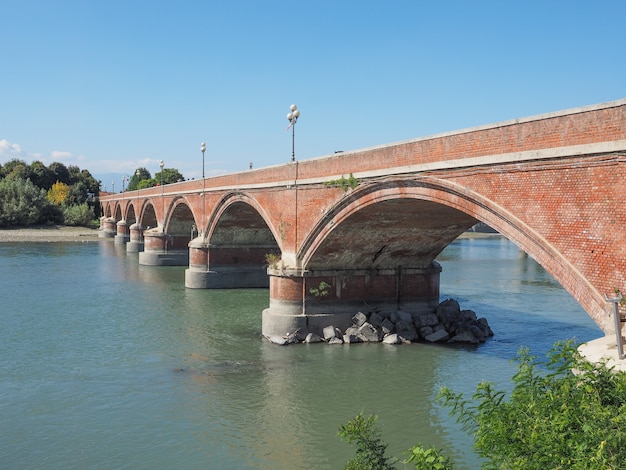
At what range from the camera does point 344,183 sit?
19.7m

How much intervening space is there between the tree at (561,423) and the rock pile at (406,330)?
13.4 metres

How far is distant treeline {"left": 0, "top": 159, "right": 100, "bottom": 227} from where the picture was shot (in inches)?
2928

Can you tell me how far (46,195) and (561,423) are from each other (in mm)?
96317

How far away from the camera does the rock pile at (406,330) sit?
21.2 m

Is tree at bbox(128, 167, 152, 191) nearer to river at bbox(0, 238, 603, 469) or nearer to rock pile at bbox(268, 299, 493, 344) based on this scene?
river at bbox(0, 238, 603, 469)

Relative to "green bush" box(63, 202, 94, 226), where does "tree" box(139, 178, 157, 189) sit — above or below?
above

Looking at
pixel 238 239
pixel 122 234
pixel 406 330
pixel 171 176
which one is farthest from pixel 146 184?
pixel 406 330

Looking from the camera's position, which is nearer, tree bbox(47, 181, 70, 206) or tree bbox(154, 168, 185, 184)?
tree bbox(47, 181, 70, 206)

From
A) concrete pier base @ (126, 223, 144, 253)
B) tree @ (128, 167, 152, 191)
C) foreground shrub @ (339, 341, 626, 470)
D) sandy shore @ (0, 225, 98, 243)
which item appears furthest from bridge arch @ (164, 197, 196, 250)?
tree @ (128, 167, 152, 191)

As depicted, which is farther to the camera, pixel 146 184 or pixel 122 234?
pixel 146 184

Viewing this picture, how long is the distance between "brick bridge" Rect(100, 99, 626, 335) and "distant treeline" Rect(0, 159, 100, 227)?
43844mm

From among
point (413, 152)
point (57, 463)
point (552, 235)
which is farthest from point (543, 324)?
point (57, 463)

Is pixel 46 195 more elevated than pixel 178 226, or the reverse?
pixel 46 195

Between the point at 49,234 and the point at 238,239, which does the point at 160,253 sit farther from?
the point at 49,234
